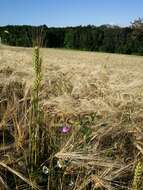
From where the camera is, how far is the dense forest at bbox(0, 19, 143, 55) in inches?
866

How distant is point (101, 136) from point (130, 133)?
170mm

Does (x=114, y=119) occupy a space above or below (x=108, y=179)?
above

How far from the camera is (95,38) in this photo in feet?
76.3

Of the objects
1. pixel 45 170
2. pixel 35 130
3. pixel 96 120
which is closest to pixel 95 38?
pixel 96 120

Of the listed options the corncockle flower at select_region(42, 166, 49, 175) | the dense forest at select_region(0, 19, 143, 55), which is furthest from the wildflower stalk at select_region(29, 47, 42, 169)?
the dense forest at select_region(0, 19, 143, 55)

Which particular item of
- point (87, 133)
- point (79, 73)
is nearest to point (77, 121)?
point (87, 133)

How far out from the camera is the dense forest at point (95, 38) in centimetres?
2200

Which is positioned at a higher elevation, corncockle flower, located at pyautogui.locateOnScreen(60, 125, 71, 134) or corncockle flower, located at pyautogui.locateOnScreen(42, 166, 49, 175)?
corncockle flower, located at pyautogui.locateOnScreen(60, 125, 71, 134)

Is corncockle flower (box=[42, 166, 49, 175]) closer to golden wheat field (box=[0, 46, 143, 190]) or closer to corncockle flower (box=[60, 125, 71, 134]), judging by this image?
golden wheat field (box=[0, 46, 143, 190])

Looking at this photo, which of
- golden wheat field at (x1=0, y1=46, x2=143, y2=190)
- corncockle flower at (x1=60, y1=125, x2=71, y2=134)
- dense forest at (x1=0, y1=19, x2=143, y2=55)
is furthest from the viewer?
dense forest at (x1=0, y1=19, x2=143, y2=55)

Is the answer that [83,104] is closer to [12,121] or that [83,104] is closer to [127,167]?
[12,121]

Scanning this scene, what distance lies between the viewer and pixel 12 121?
2.38 m

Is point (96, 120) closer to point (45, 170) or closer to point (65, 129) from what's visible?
point (65, 129)

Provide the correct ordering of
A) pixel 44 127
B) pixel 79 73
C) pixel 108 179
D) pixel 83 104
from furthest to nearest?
pixel 79 73
pixel 83 104
pixel 44 127
pixel 108 179
